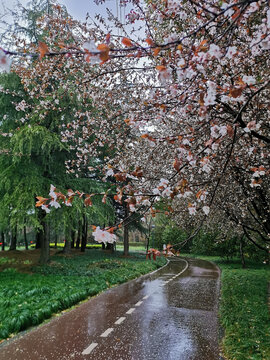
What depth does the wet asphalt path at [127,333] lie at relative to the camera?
17.0 ft

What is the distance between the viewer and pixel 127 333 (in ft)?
20.6

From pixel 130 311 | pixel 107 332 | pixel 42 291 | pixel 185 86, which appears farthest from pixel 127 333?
pixel 185 86

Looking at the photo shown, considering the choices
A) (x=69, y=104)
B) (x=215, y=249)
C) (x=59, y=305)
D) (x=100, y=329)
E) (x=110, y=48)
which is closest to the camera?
(x=110, y=48)

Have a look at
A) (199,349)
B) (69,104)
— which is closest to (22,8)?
(69,104)

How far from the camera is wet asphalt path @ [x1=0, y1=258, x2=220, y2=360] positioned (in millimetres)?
5195

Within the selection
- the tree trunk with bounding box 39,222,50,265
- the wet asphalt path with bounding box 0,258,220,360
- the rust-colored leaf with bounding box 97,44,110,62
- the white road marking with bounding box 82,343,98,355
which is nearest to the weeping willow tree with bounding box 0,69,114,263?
the tree trunk with bounding box 39,222,50,265

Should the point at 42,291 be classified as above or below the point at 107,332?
above

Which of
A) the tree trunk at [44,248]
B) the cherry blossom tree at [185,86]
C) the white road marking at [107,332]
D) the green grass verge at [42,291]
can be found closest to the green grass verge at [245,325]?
the white road marking at [107,332]

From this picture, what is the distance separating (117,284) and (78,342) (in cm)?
764

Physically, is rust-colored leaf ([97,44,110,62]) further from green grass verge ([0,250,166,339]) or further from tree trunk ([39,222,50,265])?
tree trunk ([39,222,50,265])

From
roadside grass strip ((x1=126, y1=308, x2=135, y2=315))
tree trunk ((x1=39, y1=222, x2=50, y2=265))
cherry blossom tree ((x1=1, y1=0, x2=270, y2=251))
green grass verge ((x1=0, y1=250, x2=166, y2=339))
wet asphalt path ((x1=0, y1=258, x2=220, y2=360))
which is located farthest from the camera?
tree trunk ((x1=39, y1=222, x2=50, y2=265))

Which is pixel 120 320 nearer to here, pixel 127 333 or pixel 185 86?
pixel 127 333

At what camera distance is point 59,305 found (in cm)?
835

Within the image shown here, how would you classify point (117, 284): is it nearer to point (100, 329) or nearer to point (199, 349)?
point (100, 329)
